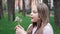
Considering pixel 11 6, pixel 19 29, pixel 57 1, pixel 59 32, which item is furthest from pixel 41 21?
pixel 11 6

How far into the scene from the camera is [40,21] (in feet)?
12.8

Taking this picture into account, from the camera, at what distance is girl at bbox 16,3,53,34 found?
3.76 m

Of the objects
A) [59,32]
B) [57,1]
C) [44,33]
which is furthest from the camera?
[57,1]

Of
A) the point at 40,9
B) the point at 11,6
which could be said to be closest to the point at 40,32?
the point at 40,9

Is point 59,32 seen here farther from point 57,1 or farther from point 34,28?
point 34,28

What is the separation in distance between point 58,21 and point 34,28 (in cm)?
727

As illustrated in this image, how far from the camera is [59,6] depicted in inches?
434

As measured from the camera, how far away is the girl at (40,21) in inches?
148

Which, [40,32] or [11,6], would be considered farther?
[11,6]

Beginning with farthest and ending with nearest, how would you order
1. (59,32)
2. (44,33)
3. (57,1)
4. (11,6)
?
(11,6) → (57,1) → (59,32) → (44,33)

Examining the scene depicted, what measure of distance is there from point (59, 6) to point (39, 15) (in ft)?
23.8

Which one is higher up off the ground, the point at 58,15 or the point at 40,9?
the point at 40,9

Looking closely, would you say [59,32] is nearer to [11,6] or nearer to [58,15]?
[58,15]

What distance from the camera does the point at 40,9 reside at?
12.3 ft
